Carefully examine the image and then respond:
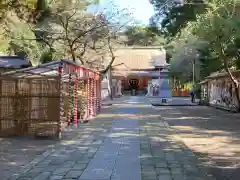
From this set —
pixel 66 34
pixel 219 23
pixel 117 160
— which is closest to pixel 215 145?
pixel 117 160

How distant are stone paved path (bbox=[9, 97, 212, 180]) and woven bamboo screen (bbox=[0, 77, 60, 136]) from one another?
1.26m

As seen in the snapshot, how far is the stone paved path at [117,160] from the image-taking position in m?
8.77

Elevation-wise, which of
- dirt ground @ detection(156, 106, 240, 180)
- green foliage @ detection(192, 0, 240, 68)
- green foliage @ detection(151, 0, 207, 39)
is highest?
green foliage @ detection(151, 0, 207, 39)

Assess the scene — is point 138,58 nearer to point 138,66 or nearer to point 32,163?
point 138,66

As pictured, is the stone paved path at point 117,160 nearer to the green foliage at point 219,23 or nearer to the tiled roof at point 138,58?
the green foliage at point 219,23

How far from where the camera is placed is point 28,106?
1521 cm

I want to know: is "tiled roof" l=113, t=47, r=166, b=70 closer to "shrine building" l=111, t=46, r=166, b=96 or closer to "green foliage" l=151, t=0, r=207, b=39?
"shrine building" l=111, t=46, r=166, b=96

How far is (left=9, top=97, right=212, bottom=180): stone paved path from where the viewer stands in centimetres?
877

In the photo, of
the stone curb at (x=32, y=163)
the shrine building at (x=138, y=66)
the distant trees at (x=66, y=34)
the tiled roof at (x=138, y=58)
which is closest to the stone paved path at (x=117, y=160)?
the stone curb at (x=32, y=163)

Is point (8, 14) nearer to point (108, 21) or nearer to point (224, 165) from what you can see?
point (224, 165)

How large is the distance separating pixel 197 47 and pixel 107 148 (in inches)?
1440

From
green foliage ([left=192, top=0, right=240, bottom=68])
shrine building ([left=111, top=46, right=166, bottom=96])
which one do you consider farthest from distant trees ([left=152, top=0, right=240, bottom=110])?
shrine building ([left=111, top=46, right=166, bottom=96])

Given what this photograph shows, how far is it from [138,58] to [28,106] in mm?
57077

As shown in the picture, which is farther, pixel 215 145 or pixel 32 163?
pixel 215 145
